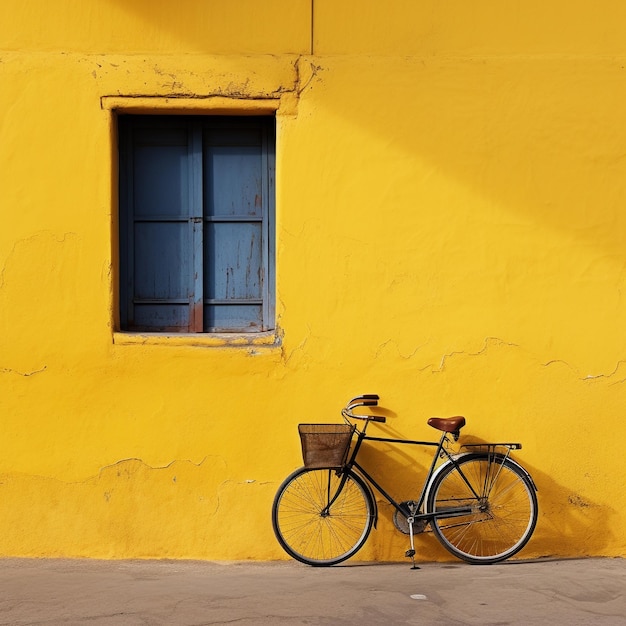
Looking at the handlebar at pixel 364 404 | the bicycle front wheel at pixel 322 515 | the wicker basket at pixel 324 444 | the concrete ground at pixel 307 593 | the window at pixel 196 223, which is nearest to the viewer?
the concrete ground at pixel 307 593

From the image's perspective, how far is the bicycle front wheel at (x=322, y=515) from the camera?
19.8 ft

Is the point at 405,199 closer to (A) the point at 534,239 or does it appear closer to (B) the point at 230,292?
(A) the point at 534,239

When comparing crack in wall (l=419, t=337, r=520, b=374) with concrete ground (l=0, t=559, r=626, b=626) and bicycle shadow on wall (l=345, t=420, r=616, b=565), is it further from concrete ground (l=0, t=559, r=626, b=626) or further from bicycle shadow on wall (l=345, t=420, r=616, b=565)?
concrete ground (l=0, t=559, r=626, b=626)

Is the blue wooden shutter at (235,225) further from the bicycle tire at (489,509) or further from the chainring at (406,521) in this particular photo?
the bicycle tire at (489,509)

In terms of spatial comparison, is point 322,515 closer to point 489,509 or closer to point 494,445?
point 489,509

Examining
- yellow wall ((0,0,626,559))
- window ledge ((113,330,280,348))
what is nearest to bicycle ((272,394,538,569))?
yellow wall ((0,0,626,559))

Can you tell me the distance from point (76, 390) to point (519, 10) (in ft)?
12.5

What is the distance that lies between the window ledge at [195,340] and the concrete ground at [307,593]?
55.3 inches

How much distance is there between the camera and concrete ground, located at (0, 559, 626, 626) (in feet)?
15.9

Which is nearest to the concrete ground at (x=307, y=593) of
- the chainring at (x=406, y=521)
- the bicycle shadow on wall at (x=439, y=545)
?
the bicycle shadow on wall at (x=439, y=545)

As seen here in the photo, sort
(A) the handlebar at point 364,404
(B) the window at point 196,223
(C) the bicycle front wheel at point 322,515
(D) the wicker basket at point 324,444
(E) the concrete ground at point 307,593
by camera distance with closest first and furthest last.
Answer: (E) the concrete ground at point 307,593, (D) the wicker basket at point 324,444, (A) the handlebar at point 364,404, (C) the bicycle front wheel at point 322,515, (B) the window at point 196,223

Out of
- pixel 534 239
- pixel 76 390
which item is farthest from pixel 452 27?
pixel 76 390

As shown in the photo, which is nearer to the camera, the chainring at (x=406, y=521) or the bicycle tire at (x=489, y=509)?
the chainring at (x=406, y=521)

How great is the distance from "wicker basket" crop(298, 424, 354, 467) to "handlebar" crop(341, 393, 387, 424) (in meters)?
0.14
